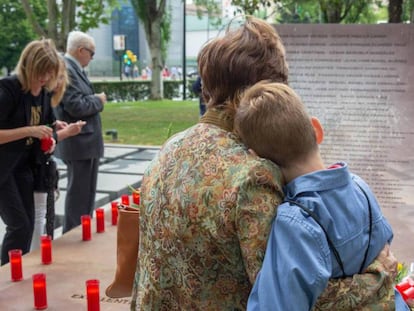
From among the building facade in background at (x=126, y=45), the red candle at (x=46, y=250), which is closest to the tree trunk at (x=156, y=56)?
the red candle at (x=46, y=250)

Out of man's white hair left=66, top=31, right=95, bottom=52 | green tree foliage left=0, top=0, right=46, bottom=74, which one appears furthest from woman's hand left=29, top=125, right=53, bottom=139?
green tree foliage left=0, top=0, right=46, bottom=74

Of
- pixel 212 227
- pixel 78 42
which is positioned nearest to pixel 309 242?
pixel 212 227

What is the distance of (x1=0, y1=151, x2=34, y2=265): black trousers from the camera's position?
406cm

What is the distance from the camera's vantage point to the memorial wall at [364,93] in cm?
396

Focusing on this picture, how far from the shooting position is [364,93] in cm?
407

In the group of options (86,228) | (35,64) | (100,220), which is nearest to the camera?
(35,64)

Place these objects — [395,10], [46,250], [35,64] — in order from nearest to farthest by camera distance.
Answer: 1. [46,250]
2. [35,64]
3. [395,10]

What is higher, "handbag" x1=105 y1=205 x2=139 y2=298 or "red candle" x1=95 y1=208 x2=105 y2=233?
"handbag" x1=105 y1=205 x2=139 y2=298

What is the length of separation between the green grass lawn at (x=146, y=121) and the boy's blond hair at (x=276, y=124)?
376 inches

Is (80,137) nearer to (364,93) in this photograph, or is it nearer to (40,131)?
(40,131)

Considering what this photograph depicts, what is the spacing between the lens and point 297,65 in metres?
4.07

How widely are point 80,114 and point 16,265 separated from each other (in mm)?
1915

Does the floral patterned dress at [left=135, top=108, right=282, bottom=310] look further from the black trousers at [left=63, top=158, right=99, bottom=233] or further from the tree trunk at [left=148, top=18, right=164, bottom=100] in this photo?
the tree trunk at [left=148, top=18, right=164, bottom=100]

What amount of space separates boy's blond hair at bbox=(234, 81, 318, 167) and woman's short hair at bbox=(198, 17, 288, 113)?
0.11m
